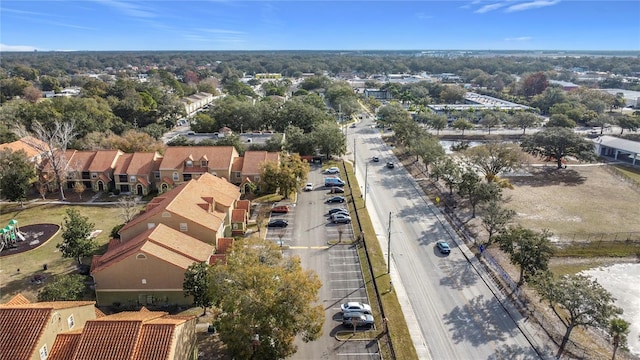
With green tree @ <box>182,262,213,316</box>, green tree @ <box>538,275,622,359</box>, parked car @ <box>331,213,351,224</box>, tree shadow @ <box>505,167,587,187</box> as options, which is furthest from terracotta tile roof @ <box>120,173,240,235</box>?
tree shadow @ <box>505,167,587,187</box>

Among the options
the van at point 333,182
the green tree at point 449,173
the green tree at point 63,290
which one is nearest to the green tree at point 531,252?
the green tree at point 449,173

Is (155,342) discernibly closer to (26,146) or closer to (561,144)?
(26,146)

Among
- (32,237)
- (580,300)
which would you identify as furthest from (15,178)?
(580,300)

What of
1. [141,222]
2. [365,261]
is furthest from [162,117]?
[365,261]

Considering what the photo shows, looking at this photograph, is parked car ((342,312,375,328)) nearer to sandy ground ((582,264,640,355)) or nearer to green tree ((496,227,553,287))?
green tree ((496,227,553,287))

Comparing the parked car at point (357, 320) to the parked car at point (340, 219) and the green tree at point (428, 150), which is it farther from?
the green tree at point (428, 150)
